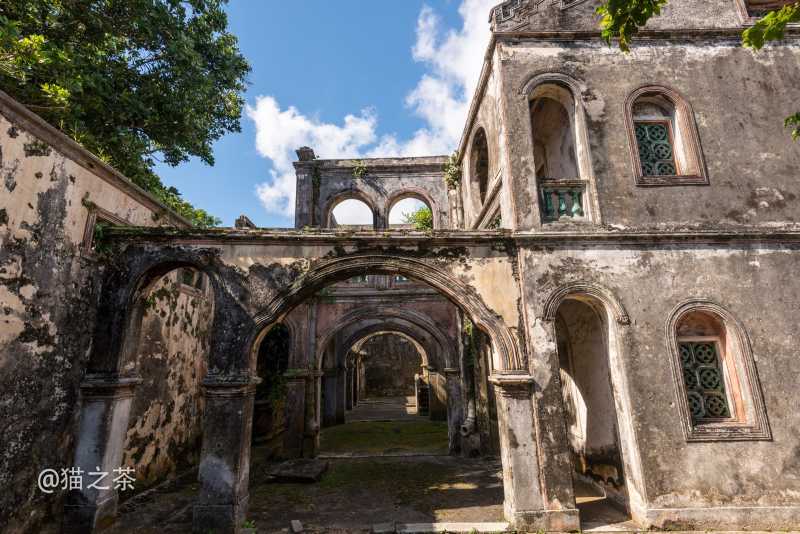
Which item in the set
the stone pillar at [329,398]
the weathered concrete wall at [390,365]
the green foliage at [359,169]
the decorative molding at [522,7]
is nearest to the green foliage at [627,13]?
the decorative molding at [522,7]

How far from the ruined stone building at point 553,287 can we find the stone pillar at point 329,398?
26.6 feet

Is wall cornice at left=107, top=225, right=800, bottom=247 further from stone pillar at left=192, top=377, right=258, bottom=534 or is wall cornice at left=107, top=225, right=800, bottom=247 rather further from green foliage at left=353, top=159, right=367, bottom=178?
green foliage at left=353, top=159, right=367, bottom=178

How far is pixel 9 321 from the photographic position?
4949 millimetres

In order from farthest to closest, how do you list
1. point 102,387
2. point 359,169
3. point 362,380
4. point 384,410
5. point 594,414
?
point 362,380, point 384,410, point 359,169, point 594,414, point 102,387

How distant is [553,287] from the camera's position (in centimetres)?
634

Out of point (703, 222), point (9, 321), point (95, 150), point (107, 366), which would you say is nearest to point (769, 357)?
point (703, 222)

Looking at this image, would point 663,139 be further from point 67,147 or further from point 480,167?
point 67,147

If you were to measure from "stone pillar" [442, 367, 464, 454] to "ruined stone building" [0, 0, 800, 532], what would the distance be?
139 inches

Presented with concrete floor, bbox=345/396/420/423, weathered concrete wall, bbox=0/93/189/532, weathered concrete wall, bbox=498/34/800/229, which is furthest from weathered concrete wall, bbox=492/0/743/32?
concrete floor, bbox=345/396/420/423

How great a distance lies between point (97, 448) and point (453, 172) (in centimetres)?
1077

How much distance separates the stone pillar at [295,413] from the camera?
11.0 m

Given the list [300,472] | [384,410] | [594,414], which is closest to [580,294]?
[594,414]

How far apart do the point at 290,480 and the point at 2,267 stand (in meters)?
6.54

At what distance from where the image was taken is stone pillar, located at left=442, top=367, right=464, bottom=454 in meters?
11.1
